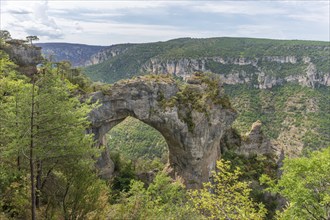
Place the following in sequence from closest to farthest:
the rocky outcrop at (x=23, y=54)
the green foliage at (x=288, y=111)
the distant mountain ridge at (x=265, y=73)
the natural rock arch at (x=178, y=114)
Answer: the natural rock arch at (x=178, y=114), the rocky outcrop at (x=23, y=54), the green foliage at (x=288, y=111), the distant mountain ridge at (x=265, y=73)

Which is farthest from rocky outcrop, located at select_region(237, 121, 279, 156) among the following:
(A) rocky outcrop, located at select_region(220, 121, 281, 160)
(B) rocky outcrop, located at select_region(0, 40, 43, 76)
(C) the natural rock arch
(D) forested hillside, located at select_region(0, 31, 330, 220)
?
(B) rocky outcrop, located at select_region(0, 40, 43, 76)

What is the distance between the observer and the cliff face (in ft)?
341

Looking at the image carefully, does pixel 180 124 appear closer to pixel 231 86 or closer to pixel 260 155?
pixel 260 155

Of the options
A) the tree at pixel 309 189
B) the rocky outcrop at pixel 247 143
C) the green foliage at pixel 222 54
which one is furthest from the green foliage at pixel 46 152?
the green foliage at pixel 222 54

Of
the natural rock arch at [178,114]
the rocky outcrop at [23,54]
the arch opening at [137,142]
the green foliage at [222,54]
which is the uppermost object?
the green foliage at [222,54]

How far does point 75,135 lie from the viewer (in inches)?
427

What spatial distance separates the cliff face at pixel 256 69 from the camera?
103938 millimetres

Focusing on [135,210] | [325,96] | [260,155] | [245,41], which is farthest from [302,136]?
[245,41]

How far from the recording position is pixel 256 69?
115 m

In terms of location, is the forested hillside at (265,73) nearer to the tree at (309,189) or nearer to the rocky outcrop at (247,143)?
the rocky outcrop at (247,143)

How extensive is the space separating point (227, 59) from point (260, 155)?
295ft

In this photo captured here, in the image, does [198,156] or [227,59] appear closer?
[198,156]

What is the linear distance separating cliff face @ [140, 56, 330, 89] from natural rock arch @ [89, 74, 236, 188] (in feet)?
239

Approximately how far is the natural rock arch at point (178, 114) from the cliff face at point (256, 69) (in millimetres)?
72988
